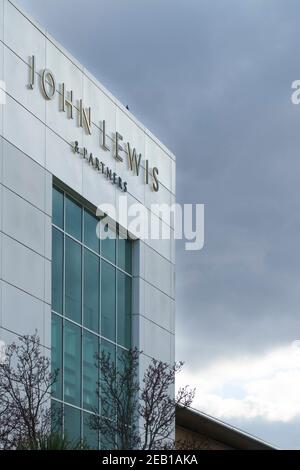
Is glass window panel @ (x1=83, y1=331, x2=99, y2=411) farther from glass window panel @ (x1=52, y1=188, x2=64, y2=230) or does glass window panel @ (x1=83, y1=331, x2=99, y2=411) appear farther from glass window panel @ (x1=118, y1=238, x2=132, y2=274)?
glass window panel @ (x1=118, y1=238, x2=132, y2=274)

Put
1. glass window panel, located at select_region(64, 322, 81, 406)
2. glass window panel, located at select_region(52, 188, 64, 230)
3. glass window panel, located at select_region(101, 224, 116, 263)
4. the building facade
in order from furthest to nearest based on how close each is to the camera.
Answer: glass window panel, located at select_region(101, 224, 116, 263) → glass window panel, located at select_region(52, 188, 64, 230) → glass window panel, located at select_region(64, 322, 81, 406) → the building facade

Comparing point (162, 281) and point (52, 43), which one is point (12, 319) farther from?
point (162, 281)

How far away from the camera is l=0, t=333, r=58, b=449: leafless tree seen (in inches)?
1160

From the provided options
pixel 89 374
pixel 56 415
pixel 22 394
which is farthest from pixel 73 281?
pixel 22 394

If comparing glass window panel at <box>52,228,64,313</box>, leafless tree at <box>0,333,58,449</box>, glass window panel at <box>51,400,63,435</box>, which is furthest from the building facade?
leafless tree at <box>0,333,58,449</box>

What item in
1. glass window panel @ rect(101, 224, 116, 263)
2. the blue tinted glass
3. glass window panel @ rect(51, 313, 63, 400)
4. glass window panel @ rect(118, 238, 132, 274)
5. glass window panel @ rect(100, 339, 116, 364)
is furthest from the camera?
glass window panel @ rect(118, 238, 132, 274)

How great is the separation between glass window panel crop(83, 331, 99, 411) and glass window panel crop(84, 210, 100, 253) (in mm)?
2839

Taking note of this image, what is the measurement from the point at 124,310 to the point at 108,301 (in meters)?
1.59

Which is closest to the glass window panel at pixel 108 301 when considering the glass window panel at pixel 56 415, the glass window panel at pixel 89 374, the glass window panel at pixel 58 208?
the glass window panel at pixel 89 374

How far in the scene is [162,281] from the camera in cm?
4725

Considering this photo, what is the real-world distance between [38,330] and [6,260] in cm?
257
